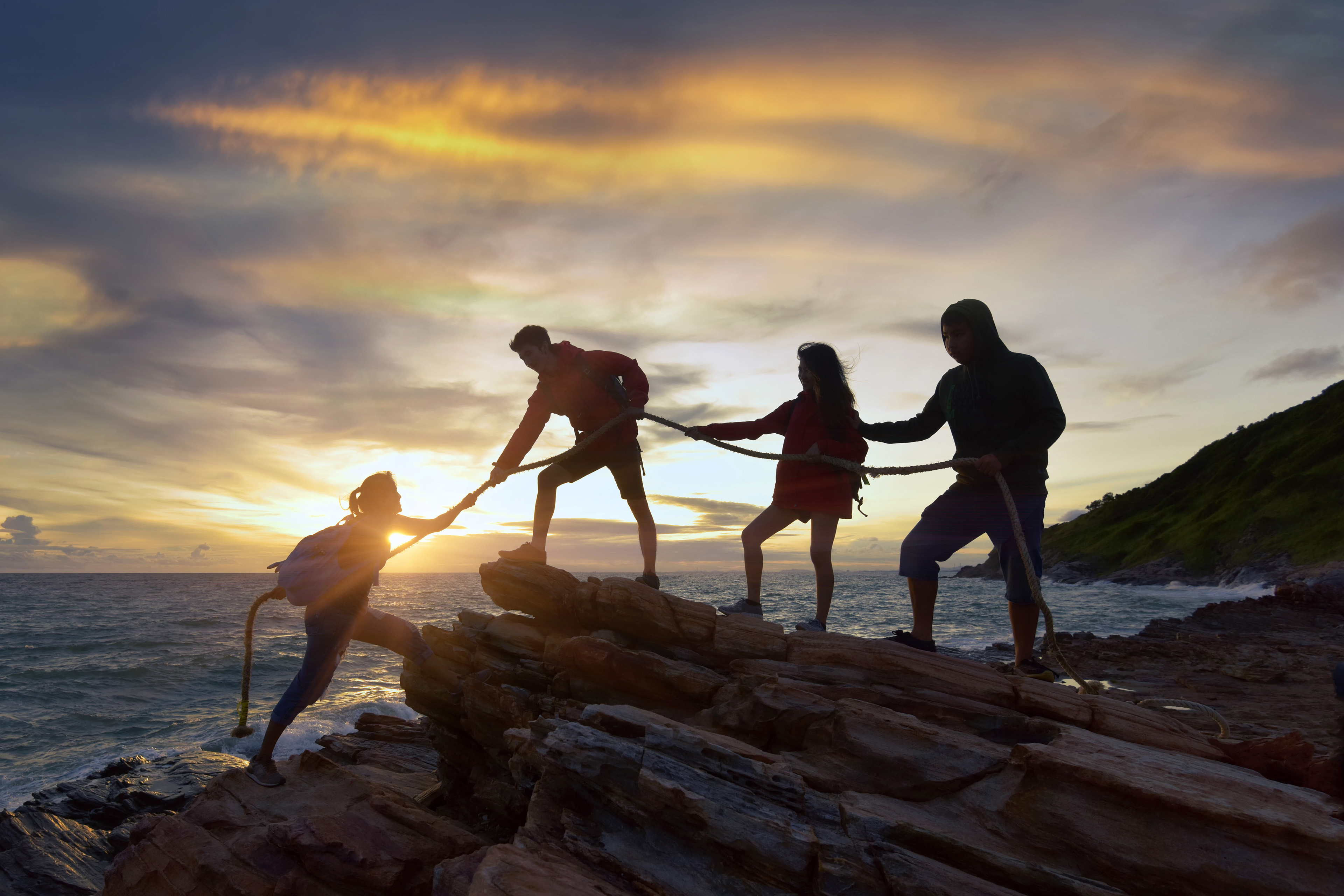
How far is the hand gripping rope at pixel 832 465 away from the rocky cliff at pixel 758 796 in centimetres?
67

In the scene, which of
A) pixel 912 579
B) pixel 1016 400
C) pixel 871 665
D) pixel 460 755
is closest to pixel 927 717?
pixel 871 665

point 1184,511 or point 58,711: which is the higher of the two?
point 1184,511

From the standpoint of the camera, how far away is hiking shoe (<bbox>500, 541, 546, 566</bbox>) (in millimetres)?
8398

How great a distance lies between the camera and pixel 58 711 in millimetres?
21625

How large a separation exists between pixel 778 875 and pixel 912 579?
3.27 m

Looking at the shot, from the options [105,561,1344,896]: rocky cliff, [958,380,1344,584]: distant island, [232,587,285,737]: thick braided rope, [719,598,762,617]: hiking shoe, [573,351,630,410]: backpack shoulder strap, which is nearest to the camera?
[105,561,1344,896]: rocky cliff

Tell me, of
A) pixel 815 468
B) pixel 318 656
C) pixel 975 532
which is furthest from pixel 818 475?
pixel 318 656

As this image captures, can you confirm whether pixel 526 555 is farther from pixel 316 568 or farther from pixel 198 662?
pixel 198 662

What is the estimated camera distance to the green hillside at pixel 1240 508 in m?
53.4

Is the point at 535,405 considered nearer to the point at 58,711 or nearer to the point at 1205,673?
the point at 1205,673

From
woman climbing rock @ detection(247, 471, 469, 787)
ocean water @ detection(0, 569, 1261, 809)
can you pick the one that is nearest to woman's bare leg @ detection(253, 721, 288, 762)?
woman climbing rock @ detection(247, 471, 469, 787)

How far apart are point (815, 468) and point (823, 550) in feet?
3.07

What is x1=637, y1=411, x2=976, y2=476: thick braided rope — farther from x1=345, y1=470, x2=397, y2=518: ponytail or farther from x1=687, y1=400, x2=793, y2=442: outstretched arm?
x1=345, y1=470, x2=397, y2=518: ponytail

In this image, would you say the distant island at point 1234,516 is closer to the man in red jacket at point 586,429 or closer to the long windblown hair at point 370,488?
the man in red jacket at point 586,429
